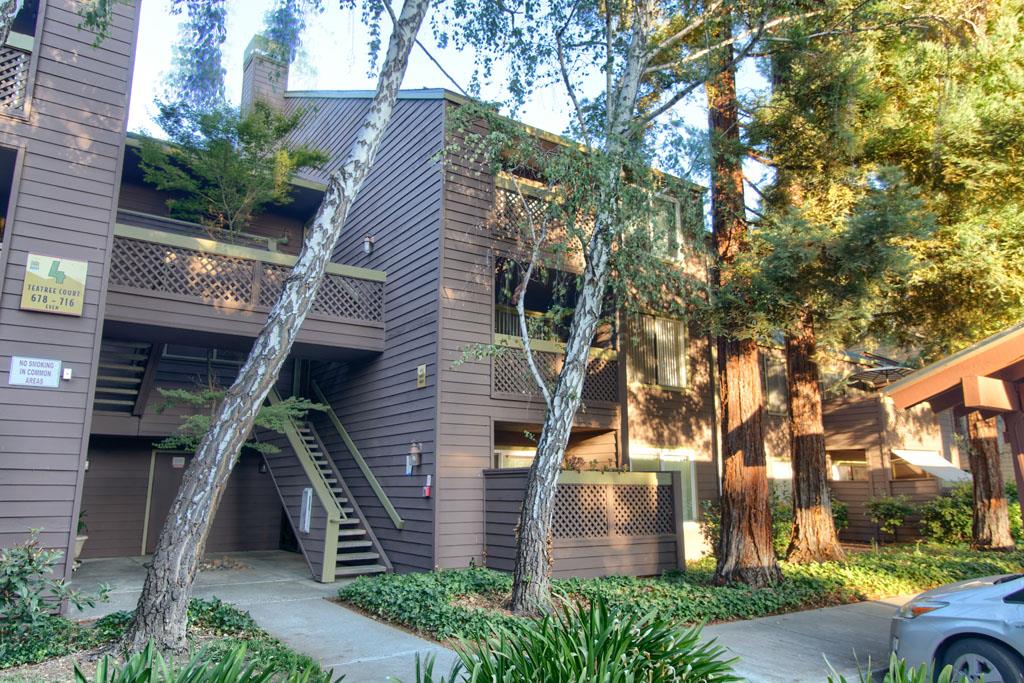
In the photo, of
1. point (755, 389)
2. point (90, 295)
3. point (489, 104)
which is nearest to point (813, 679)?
point (755, 389)

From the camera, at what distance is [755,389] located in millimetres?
11273

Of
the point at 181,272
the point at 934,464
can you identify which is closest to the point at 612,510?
the point at 181,272

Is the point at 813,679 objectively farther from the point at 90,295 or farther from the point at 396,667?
the point at 90,295

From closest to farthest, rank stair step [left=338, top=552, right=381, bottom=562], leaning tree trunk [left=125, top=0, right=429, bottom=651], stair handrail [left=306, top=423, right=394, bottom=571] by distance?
1. leaning tree trunk [left=125, top=0, right=429, bottom=651]
2. stair step [left=338, top=552, right=381, bottom=562]
3. stair handrail [left=306, top=423, right=394, bottom=571]

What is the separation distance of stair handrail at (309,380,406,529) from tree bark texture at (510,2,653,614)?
3574 millimetres

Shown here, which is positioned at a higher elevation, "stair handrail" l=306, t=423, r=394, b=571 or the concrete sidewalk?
"stair handrail" l=306, t=423, r=394, b=571

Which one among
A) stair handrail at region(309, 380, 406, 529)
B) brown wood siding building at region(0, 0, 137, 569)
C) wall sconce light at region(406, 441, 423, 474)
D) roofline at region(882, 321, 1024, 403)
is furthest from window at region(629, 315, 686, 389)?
brown wood siding building at region(0, 0, 137, 569)

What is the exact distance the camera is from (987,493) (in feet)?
47.3

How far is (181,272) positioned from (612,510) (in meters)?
7.38

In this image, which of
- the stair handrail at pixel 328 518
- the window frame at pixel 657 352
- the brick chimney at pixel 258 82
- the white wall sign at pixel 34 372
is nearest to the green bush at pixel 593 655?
the white wall sign at pixel 34 372

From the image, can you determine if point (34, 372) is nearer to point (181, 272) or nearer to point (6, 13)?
point (181, 272)

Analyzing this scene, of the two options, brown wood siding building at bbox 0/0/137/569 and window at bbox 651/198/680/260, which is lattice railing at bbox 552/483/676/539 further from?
brown wood siding building at bbox 0/0/137/569

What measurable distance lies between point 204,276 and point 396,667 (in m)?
7.15

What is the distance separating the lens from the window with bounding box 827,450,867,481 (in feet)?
63.4
